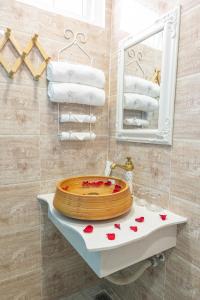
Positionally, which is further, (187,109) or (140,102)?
(140,102)

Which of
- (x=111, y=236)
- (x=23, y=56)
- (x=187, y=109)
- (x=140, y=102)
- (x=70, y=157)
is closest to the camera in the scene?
(x=111, y=236)

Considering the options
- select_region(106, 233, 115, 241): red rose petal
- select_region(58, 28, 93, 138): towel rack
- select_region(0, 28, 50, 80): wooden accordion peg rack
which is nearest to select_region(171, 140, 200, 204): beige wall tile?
select_region(106, 233, 115, 241): red rose petal

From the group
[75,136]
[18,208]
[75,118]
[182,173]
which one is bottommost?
[18,208]

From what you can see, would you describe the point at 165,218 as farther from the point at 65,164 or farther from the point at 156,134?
the point at 65,164

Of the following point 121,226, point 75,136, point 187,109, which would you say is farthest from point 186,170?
point 75,136

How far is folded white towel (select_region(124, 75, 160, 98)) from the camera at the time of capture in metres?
1.03

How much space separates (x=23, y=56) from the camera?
105 centimetres

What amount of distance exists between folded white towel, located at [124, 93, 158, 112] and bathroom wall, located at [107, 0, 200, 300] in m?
0.15

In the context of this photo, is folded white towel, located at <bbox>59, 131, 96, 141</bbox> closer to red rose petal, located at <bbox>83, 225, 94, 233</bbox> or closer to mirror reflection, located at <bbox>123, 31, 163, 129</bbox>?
mirror reflection, located at <bbox>123, 31, 163, 129</bbox>

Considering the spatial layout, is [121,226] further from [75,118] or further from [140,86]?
[140,86]

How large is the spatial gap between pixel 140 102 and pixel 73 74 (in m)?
0.42

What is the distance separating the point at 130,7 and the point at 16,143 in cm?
105

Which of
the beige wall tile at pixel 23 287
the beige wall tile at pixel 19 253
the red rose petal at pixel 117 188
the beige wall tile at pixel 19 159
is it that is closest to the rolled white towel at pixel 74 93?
the beige wall tile at pixel 19 159

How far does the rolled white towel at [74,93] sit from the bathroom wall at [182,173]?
0.42m
